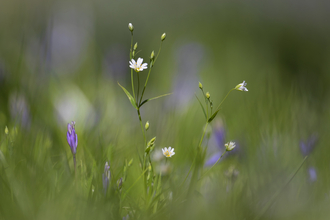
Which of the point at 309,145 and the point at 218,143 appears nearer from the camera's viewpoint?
the point at 309,145

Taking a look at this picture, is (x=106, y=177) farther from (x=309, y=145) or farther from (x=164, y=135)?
(x=309, y=145)

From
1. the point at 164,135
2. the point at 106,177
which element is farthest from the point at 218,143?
the point at 106,177

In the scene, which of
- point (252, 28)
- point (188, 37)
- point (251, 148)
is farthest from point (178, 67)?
point (251, 148)

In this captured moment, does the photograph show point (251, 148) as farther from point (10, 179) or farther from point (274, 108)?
point (10, 179)

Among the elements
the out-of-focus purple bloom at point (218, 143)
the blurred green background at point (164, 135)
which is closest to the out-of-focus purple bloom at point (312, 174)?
the blurred green background at point (164, 135)

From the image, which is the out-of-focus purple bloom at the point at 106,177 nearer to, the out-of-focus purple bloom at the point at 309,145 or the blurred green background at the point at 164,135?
the blurred green background at the point at 164,135

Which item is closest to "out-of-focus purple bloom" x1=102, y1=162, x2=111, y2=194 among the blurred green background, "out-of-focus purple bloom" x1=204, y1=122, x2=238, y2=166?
the blurred green background

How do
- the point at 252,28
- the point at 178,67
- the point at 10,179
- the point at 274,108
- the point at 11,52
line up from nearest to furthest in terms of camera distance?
the point at 10,179
the point at 274,108
the point at 11,52
the point at 178,67
the point at 252,28

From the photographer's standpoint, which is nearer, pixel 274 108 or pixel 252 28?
pixel 274 108

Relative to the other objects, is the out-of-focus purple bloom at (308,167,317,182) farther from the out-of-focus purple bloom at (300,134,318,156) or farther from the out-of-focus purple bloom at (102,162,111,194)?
the out-of-focus purple bloom at (102,162,111,194)
